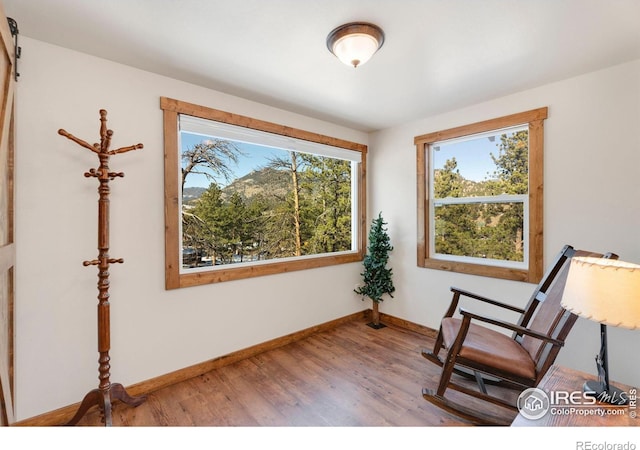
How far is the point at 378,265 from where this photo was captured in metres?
3.52

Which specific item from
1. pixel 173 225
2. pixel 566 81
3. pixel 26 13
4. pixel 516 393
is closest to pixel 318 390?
pixel 516 393

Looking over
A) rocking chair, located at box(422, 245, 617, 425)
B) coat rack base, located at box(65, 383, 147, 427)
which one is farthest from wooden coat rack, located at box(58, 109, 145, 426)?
rocking chair, located at box(422, 245, 617, 425)

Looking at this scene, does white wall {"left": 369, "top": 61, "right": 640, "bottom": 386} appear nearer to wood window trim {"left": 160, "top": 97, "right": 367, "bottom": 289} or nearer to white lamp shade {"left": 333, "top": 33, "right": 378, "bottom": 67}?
white lamp shade {"left": 333, "top": 33, "right": 378, "bottom": 67}

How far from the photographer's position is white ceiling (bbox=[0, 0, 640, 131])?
154 centimetres

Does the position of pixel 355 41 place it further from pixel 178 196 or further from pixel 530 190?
pixel 530 190

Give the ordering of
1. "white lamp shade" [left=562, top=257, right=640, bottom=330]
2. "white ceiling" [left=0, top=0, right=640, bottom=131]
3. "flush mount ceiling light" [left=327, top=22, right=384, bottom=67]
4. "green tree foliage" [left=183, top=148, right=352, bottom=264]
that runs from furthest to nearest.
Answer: "green tree foliage" [left=183, top=148, right=352, bottom=264] < "flush mount ceiling light" [left=327, top=22, right=384, bottom=67] < "white ceiling" [left=0, top=0, right=640, bottom=131] < "white lamp shade" [left=562, top=257, right=640, bottom=330]

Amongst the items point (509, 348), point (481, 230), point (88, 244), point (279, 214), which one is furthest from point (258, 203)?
point (509, 348)

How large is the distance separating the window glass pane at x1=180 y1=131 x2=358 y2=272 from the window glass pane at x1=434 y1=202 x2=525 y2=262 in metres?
1.17

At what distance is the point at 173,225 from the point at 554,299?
2982 millimetres

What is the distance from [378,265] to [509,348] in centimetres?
168

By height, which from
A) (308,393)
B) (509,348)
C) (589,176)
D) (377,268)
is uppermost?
(589,176)

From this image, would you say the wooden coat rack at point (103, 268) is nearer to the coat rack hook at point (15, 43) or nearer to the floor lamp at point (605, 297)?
the coat rack hook at point (15, 43)

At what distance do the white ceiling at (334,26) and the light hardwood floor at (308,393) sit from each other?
251 cm

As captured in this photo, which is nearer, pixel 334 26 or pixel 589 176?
pixel 334 26
